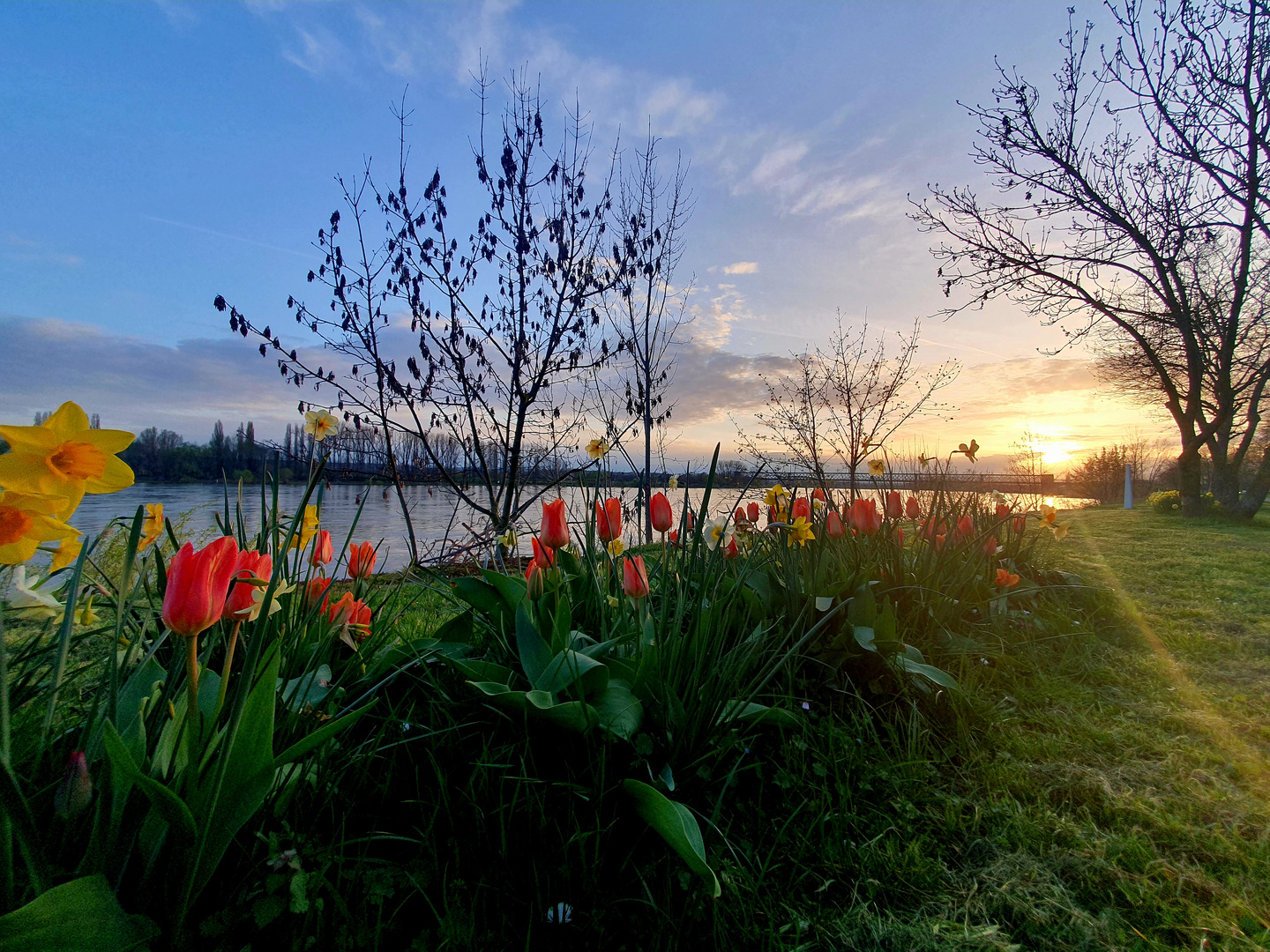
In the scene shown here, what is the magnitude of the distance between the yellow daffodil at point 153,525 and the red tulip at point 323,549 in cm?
30

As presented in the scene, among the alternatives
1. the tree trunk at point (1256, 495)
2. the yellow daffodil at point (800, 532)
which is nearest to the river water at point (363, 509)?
the yellow daffodil at point (800, 532)

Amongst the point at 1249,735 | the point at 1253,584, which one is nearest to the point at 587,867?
the point at 1249,735

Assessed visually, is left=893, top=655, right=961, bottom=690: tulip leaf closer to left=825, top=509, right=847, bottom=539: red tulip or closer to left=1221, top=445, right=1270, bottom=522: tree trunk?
left=825, top=509, right=847, bottom=539: red tulip

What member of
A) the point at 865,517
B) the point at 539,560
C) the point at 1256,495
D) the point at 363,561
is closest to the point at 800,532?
the point at 865,517

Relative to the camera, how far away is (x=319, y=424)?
1.19 meters

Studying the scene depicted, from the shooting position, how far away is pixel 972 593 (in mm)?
2391

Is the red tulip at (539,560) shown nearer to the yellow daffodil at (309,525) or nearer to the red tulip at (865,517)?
the yellow daffodil at (309,525)

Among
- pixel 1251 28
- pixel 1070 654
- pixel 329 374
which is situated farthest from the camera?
pixel 1251 28

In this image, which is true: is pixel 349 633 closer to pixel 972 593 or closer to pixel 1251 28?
pixel 972 593

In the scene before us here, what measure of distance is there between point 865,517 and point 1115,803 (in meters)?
1.15

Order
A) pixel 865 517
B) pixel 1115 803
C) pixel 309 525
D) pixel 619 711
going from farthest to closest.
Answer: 1. pixel 865 517
2. pixel 1115 803
3. pixel 309 525
4. pixel 619 711

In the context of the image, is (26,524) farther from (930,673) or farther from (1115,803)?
(1115,803)

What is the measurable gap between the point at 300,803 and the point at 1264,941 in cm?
164

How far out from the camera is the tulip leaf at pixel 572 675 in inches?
43.0
